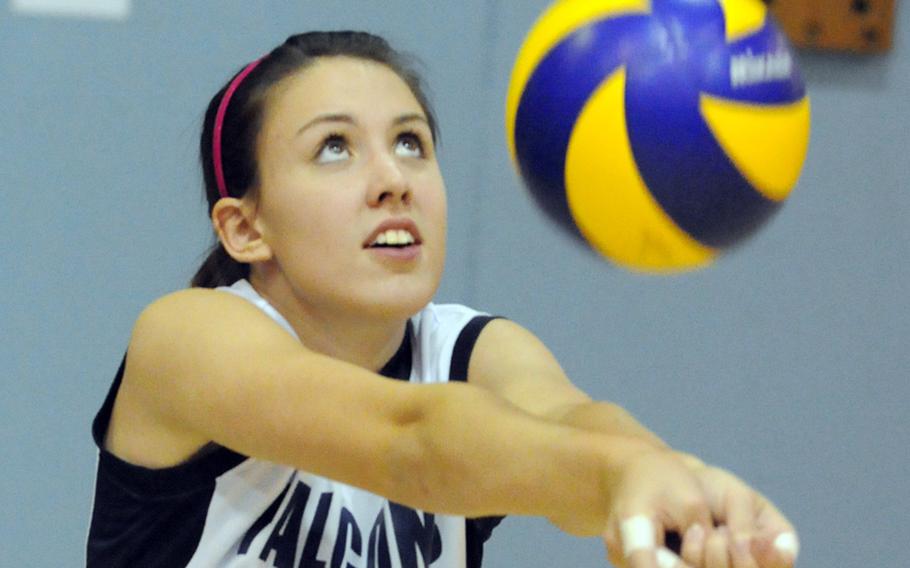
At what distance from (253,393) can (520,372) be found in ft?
1.16

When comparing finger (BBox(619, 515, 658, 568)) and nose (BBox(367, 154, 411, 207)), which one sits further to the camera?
nose (BBox(367, 154, 411, 207))

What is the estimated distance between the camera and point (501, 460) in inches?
37.2

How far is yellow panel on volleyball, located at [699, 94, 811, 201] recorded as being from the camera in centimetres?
125

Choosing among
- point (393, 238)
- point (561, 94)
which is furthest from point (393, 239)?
point (561, 94)

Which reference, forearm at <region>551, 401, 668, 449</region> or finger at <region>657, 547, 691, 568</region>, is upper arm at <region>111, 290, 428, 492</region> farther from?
finger at <region>657, 547, 691, 568</region>

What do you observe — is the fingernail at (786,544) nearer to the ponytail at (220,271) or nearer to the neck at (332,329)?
the neck at (332,329)

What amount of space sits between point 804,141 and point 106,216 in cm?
126

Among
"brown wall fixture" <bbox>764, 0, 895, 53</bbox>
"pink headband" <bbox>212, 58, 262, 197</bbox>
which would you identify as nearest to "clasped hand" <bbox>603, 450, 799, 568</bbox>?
"pink headband" <bbox>212, 58, 262, 197</bbox>

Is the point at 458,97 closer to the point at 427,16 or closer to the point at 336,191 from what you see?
the point at 427,16

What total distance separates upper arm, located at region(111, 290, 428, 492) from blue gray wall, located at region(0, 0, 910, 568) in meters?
0.91

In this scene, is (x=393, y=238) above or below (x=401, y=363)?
above

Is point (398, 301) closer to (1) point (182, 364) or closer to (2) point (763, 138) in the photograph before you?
(1) point (182, 364)

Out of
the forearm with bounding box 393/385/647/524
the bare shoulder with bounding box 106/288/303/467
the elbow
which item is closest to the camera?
the forearm with bounding box 393/385/647/524

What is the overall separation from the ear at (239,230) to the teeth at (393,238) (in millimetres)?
157
